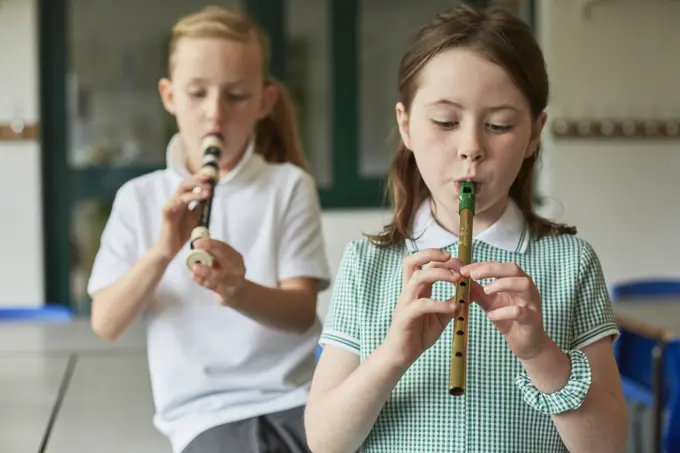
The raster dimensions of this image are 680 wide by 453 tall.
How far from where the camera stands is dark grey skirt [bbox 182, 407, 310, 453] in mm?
1219

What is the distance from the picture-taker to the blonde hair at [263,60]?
1.39m

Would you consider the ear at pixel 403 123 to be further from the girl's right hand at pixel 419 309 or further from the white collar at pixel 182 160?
the white collar at pixel 182 160

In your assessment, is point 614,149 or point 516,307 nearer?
point 516,307

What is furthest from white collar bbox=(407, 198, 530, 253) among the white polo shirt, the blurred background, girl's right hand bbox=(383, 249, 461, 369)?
the blurred background

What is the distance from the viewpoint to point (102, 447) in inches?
54.7

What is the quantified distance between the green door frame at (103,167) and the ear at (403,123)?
2.89 meters

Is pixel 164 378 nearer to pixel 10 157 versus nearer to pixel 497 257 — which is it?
pixel 497 257

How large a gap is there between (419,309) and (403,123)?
0.27 meters

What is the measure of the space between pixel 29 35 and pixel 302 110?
121 centimetres

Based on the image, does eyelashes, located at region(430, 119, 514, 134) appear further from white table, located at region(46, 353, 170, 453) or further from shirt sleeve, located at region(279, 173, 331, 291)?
white table, located at region(46, 353, 170, 453)

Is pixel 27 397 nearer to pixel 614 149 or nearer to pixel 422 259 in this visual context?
pixel 422 259

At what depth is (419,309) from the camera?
84cm

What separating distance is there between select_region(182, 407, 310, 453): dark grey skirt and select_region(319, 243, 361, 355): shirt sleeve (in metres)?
0.29

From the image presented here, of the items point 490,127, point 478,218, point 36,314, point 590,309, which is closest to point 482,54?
point 490,127
